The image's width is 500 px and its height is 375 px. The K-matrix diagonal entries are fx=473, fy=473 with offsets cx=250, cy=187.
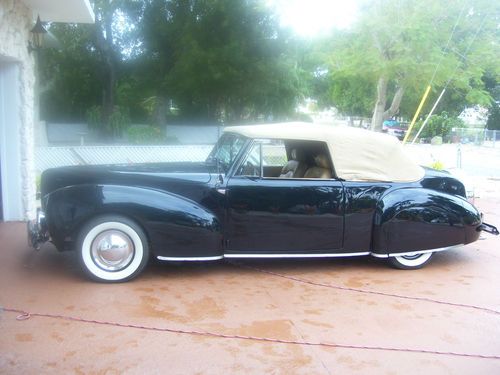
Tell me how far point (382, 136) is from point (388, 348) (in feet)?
8.24

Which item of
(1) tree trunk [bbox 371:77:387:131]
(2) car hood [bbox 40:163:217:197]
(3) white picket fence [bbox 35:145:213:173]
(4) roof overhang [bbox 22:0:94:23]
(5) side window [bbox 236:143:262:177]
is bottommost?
(3) white picket fence [bbox 35:145:213:173]

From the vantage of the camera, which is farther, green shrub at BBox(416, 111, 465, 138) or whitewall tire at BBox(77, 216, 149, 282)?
green shrub at BBox(416, 111, 465, 138)

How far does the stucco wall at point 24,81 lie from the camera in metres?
5.91

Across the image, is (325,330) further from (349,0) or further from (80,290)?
(349,0)

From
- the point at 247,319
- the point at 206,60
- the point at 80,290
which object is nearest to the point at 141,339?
the point at 247,319

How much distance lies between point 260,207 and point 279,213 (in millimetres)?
198

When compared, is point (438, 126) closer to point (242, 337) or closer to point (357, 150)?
point (357, 150)

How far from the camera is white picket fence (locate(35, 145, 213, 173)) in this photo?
35.8 feet

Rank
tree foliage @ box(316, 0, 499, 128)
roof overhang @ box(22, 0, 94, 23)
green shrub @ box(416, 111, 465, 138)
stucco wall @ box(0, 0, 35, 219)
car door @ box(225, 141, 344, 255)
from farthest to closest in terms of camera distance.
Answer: green shrub @ box(416, 111, 465, 138), tree foliage @ box(316, 0, 499, 128), roof overhang @ box(22, 0, 94, 23), stucco wall @ box(0, 0, 35, 219), car door @ box(225, 141, 344, 255)

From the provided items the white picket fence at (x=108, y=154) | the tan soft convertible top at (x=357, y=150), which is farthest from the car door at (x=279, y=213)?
the white picket fence at (x=108, y=154)

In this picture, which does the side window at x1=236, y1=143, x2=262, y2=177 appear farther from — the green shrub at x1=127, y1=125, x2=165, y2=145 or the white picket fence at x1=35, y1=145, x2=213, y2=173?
the green shrub at x1=127, y1=125, x2=165, y2=145

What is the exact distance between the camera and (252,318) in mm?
3738

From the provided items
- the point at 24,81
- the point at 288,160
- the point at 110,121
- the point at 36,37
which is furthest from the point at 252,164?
the point at 110,121

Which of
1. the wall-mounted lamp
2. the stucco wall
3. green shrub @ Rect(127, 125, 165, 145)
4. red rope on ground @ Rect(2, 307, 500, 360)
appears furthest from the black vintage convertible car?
green shrub @ Rect(127, 125, 165, 145)
